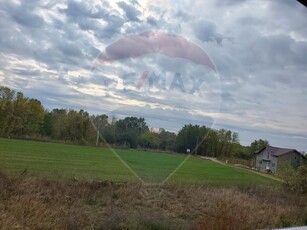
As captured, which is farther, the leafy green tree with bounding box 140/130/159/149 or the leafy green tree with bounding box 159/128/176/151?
the leafy green tree with bounding box 159/128/176/151

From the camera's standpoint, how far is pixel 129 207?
748 cm

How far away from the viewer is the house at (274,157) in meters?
13.5

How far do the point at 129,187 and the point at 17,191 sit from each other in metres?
2.80

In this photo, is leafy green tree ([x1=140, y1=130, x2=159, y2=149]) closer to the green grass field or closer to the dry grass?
the dry grass

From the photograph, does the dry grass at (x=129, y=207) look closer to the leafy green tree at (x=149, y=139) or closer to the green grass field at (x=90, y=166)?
the green grass field at (x=90, y=166)

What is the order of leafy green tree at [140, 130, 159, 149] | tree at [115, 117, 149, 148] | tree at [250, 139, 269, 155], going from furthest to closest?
tree at [250, 139, 269, 155], leafy green tree at [140, 130, 159, 149], tree at [115, 117, 149, 148]

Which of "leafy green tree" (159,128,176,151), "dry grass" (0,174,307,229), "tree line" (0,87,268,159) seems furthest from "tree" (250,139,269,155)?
"leafy green tree" (159,128,176,151)

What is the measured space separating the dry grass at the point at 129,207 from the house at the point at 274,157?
285 centimetres

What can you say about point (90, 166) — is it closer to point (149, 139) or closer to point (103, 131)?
point (149, 139)

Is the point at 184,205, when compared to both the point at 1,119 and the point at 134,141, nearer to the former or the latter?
the point at 134,141

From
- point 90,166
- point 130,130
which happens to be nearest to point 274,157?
point 90,166

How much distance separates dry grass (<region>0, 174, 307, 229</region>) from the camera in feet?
16.4

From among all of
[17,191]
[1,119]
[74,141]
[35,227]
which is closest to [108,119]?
[35,227]

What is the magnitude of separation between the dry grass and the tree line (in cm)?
104
